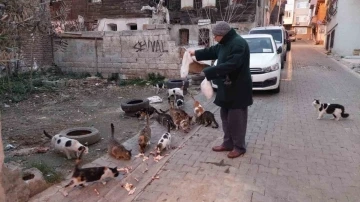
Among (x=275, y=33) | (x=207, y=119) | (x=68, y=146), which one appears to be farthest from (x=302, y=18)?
(x=68, y=146)

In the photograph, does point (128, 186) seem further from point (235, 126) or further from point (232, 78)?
point (232, 78)

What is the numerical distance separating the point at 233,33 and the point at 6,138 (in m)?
4.53

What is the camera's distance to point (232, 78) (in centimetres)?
417

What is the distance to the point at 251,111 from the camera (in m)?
7.45

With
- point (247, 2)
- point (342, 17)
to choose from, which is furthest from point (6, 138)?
point (342, 17)

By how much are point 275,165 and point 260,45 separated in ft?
22.4

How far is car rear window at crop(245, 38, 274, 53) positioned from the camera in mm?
10062

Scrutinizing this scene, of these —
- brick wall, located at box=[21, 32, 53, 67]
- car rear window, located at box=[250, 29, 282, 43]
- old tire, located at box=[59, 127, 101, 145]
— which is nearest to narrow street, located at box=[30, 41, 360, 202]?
old tire, located at box=[59, 127, 101, 145]

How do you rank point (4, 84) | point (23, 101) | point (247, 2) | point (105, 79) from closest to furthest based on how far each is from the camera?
point (23, 101) < point (4, 84) < point (105, 79) < point (247, 2)

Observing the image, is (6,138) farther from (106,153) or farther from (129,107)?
(129,107)

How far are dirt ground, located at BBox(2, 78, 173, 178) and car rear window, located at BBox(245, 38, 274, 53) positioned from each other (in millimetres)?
3572

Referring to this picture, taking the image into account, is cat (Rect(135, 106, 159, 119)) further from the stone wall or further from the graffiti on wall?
the graffiti on wall

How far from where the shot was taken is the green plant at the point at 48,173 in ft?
12.2

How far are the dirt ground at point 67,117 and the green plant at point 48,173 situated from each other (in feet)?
0.34
